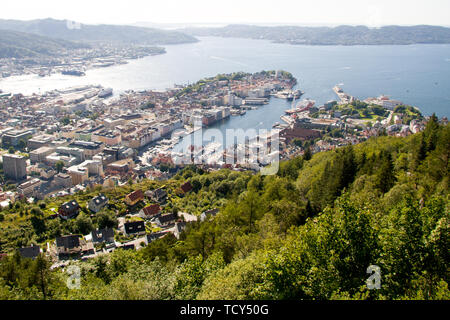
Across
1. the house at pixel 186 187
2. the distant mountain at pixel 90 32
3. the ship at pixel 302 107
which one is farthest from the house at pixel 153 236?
the distant mountain at pixel 90 32

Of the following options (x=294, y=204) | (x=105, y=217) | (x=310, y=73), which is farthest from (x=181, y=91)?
(x=294, y=204)

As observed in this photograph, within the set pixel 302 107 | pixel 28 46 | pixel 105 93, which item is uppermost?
pixel 28 46

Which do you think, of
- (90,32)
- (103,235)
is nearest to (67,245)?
(103,235)

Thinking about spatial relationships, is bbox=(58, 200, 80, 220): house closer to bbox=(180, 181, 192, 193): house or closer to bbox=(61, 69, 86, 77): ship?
bbox=(180, 181, 192, 193): house

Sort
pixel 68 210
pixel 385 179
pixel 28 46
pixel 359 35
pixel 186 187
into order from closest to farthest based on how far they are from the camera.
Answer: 1. pixel 385 179
2. pixel 68 210
3. pixel 186 187
4. pixel 28 46
5. pixel 359 35

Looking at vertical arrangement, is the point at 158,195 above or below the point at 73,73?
below

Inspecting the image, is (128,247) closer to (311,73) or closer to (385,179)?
(385,179)

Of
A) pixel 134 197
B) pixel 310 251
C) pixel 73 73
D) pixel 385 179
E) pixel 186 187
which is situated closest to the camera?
pixel 310 251
